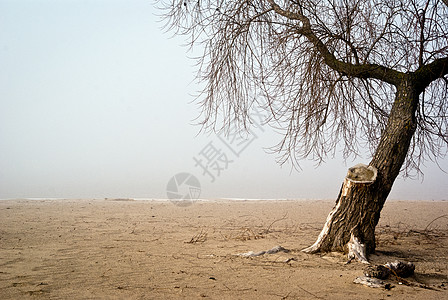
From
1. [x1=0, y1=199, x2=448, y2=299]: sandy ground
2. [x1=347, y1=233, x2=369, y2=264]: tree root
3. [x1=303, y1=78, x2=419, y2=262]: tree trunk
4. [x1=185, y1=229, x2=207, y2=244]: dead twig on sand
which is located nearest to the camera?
[x1=0, y1=199, x2=448, y2=299]: sandy ground

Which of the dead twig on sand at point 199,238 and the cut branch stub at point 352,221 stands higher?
the cut branch stub at point 352,221

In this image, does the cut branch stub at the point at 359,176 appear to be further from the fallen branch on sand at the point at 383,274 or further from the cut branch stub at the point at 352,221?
the fallen branch on sand at the point at 383,274

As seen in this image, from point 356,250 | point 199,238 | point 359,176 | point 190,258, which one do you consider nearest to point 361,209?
point 359,176

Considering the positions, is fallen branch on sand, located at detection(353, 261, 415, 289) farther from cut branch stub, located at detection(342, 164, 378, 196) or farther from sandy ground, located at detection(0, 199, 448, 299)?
cut branch stub, located at detection(342, 164, 378, 196)

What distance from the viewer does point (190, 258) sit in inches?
208

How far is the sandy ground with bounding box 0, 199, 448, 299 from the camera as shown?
3.96 meters

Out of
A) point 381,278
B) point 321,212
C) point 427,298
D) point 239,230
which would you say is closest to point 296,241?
point 239,230

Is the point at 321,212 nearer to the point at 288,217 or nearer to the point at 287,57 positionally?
the point at 288,217

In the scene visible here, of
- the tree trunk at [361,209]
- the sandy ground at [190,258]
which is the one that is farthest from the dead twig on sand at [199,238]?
the tree trunk at [361,209]

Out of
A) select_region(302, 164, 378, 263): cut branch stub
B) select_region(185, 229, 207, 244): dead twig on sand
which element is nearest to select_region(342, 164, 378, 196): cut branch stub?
select_region(302, 164, 378, 263): cut branch stub

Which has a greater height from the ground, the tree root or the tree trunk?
the tree trunk

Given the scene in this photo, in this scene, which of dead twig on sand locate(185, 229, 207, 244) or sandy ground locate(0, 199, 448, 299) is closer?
sandy ground locate(0, 199, 448, 299)

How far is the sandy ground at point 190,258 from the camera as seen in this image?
13.0 feet

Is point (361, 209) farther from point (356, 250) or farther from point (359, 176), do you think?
point (356, 250)
